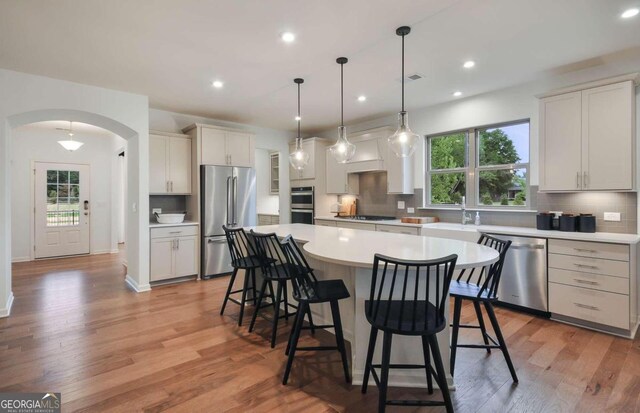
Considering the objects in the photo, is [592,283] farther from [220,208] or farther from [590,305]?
[220,208]

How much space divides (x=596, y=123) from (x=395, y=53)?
216 centimetres

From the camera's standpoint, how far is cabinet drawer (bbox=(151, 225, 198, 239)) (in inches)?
181

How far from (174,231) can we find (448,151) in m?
4.32

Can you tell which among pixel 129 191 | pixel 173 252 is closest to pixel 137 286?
pixel 173 252

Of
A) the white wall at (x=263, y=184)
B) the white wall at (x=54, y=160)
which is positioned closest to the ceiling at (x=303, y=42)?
the white wall at (x=263, y=184)

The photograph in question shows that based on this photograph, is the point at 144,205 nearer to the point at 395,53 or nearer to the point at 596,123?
the point at 395,53

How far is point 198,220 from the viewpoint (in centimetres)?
500

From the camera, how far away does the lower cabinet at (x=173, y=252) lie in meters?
4.60

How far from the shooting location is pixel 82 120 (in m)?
4.19

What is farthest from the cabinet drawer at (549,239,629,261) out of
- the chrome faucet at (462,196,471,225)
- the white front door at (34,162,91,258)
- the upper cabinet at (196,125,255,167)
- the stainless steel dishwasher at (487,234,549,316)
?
the white front door at (34,162,91,258)

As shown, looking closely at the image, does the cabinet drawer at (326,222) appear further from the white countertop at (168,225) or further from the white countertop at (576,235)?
the white countertop at (576,235)

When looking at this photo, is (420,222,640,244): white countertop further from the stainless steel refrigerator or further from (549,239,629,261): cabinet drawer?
the stainless steel refrigerator

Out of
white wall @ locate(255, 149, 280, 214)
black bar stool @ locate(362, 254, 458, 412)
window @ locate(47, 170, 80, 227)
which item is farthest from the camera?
white wall @ locate(255, 149, 280, 214)

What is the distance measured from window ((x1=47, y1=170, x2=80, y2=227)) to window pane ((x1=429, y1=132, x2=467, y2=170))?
24.2 ft
